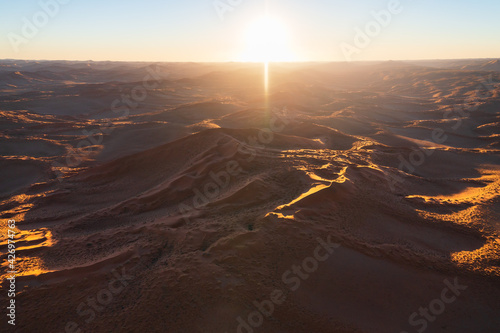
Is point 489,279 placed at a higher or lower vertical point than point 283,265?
lower

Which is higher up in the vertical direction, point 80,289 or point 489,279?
point 80,289

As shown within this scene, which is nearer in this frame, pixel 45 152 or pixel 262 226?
pixel 262 226

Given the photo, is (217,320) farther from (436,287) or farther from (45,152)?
(45,152)

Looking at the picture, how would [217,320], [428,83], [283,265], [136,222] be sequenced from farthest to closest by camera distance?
[428,83]
[136,222]
[283,265]
[217,320]

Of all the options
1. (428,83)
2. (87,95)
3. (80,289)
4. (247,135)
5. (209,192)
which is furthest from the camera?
(428,83)

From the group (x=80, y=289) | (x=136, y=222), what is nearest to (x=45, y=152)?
(x=136, y=222)

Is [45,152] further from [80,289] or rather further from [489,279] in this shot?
[489,279]

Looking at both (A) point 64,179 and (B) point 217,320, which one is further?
(A) point 64,179

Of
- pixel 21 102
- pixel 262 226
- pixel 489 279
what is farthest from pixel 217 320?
pixel 21 102

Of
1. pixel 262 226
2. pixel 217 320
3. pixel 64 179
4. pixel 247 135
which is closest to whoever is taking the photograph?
pixel 217 320
